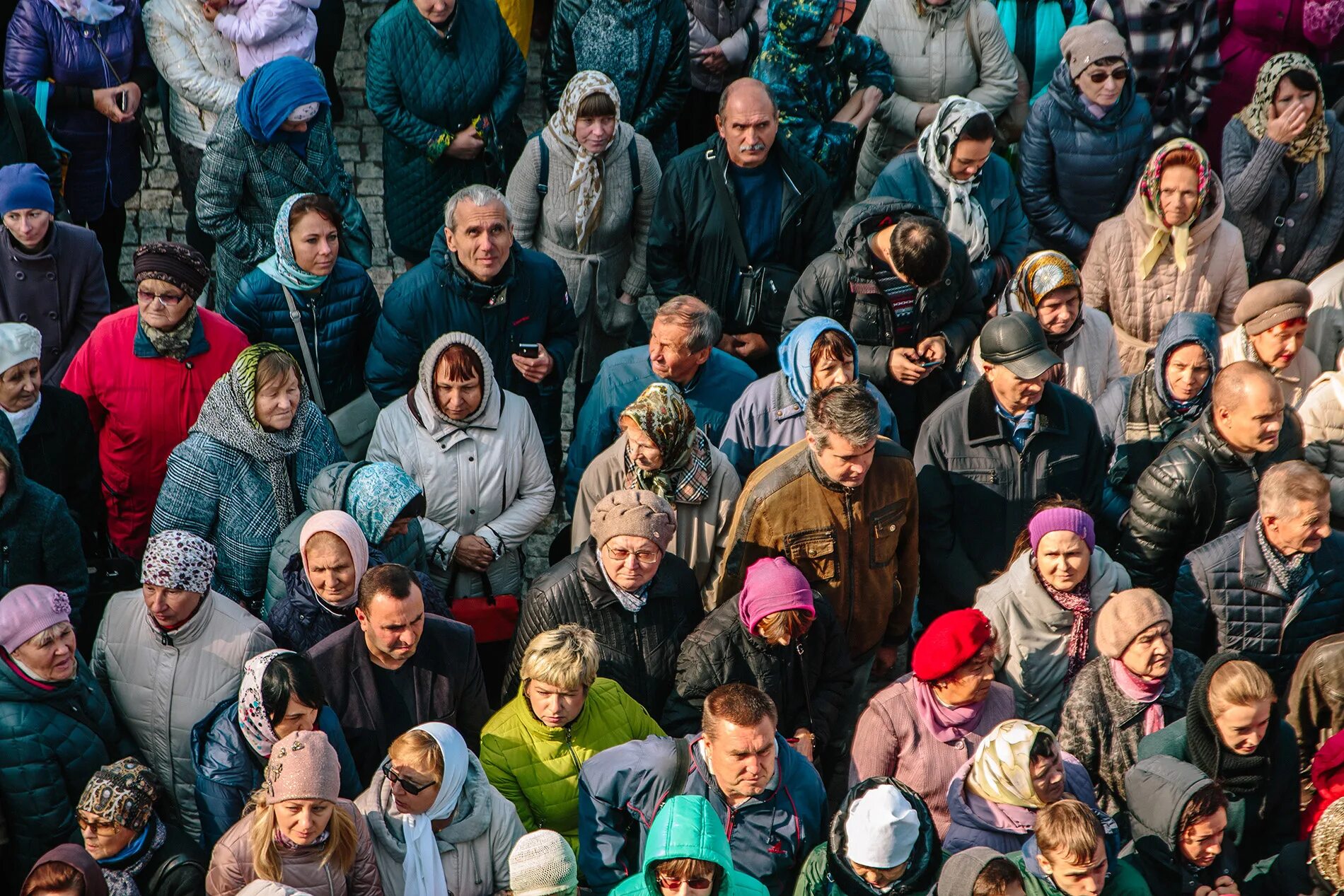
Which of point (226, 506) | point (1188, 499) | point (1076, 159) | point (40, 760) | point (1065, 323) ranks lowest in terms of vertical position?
point (40, 760)

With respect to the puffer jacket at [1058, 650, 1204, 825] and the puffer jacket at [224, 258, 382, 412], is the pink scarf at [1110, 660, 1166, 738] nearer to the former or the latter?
the puffer jacket at [1058, 650, 1204, 825]

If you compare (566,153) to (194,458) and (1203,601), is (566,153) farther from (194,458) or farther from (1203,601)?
(1203,601)

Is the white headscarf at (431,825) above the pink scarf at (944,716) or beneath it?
beneath

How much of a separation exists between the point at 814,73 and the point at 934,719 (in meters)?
3.96

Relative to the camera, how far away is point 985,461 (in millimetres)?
6453

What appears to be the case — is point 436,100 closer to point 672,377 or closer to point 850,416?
point 672,377

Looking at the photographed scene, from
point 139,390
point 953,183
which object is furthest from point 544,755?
point 953,183

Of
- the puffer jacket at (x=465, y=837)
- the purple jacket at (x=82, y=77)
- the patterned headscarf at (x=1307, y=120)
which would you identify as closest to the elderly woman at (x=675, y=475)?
the puffer jacket at (x=465, y=837)

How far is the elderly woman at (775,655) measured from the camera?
560 cm

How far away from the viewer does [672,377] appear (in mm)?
6711

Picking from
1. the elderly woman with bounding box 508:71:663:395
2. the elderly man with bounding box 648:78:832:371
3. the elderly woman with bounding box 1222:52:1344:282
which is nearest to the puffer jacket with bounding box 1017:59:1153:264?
the elderly woman with bounding box 1222:52:1344:282

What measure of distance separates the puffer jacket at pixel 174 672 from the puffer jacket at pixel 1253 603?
11.1 feet

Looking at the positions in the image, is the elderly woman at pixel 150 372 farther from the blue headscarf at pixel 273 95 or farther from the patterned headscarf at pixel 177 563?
the patterned headscarf at pixel 177 563

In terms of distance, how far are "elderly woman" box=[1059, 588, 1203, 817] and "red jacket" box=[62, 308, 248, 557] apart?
3613 millimetres
